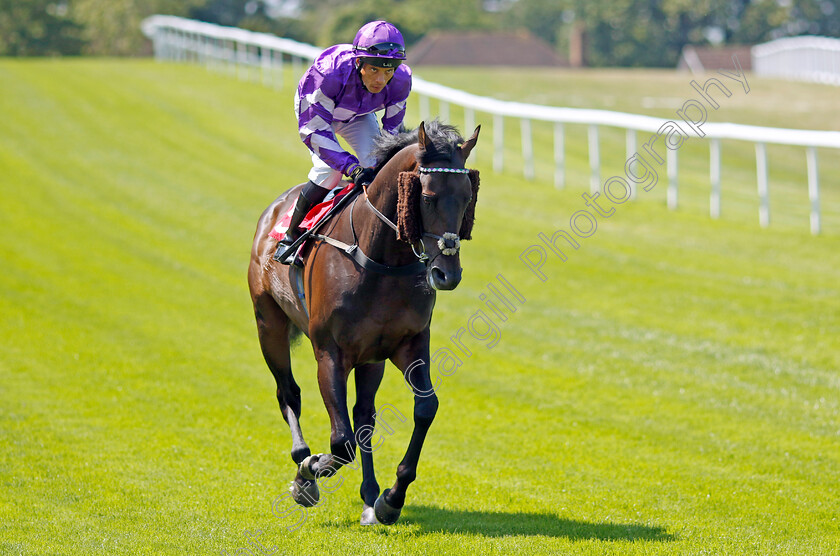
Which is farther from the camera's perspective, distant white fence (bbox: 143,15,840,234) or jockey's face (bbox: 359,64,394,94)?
distant white fence (bbox: 143,15,840,234)

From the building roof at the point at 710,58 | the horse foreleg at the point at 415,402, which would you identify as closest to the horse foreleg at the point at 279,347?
the horse foreleg at the point at 415,402

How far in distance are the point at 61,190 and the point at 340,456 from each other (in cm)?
1314

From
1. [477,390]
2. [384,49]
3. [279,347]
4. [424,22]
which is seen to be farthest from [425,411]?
[424,22]

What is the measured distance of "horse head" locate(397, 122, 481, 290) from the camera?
175 inches

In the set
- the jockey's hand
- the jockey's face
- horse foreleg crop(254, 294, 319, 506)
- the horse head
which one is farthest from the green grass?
the jockey's face

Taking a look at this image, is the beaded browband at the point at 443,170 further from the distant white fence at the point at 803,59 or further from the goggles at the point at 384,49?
the distant white fence at the point at 803,59

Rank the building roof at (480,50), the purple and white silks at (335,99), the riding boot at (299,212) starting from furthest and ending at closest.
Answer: the building roof at (480,50), the riding boot at (299,212), the purple and white silks at (335,99)

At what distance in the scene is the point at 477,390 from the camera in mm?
8250

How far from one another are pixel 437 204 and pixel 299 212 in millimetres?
1460

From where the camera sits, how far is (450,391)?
27.0 ft

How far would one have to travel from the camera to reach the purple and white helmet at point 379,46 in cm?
520

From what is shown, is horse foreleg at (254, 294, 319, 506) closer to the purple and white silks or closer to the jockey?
the jockey

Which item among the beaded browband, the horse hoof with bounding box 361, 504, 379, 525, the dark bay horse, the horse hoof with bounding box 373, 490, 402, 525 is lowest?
the horse hoof with bounding box 361, 504, 379, 525

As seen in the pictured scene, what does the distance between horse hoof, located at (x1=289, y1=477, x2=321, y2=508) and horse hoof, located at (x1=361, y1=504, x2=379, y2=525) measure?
0.34 meters
